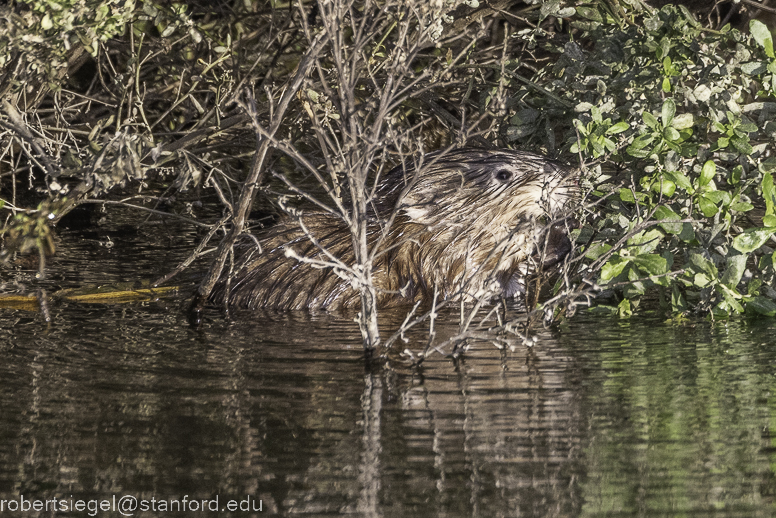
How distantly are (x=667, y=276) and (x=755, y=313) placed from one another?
674mm

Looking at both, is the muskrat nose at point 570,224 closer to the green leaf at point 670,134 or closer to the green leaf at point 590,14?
the green leaf at point 670,134

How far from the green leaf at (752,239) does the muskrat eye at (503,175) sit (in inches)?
58.2

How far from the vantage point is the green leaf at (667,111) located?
521 cm

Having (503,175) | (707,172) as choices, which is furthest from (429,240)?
(707,172)

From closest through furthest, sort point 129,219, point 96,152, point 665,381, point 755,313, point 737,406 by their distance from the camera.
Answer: point 737,406 → point 665,381 → point 96,152 → point 755,313 → point 129,219

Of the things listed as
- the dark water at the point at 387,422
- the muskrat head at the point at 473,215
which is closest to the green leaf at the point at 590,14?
the muskrat head at the point at 473,215

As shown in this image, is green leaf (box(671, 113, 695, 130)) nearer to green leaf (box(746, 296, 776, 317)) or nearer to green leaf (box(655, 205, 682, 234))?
green leaf (box(655, 205, 682, 234))

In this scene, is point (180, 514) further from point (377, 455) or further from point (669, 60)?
point (669, 60)

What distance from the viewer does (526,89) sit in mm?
6348

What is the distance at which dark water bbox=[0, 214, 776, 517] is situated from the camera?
3064mm

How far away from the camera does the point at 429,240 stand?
6250 mm

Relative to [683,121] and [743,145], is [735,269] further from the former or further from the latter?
[683,121]

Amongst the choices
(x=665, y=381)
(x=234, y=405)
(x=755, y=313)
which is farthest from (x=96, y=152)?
(x=755, y=313)

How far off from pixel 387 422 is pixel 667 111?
2.28 meters
